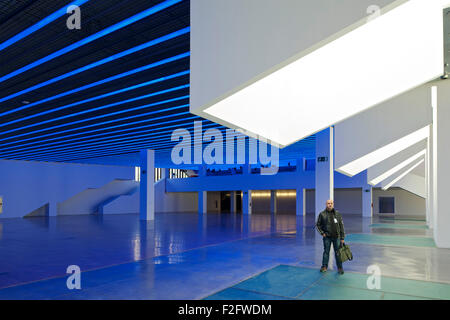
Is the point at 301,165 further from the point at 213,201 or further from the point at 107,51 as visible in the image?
the point at 107,51

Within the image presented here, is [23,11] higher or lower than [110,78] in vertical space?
higher

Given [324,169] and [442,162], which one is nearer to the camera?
[442,162]

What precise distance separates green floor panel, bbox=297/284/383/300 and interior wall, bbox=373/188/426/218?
32809 mm

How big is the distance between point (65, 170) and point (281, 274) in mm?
29209

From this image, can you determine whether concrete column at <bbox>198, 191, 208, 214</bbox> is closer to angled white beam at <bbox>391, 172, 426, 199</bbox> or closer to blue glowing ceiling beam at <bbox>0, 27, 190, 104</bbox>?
angled white beam at <bbox>391, 172, 426, 199</bbox>

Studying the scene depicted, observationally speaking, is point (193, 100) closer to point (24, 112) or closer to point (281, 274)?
point (281, 274)

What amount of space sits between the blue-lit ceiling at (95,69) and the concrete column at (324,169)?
5.17 meters

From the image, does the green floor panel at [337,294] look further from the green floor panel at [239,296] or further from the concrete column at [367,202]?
the concrete column at [367,202]

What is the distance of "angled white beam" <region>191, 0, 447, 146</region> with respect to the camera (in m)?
4.23

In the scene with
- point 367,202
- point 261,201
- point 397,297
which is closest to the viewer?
point 397,297

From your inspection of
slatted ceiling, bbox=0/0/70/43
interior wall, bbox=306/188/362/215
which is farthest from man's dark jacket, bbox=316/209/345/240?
interior wall, bbox=306/188/362/215

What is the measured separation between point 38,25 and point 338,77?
625 centimetres

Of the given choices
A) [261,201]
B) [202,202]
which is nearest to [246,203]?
[202,202]

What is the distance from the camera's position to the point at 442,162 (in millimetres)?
11484
